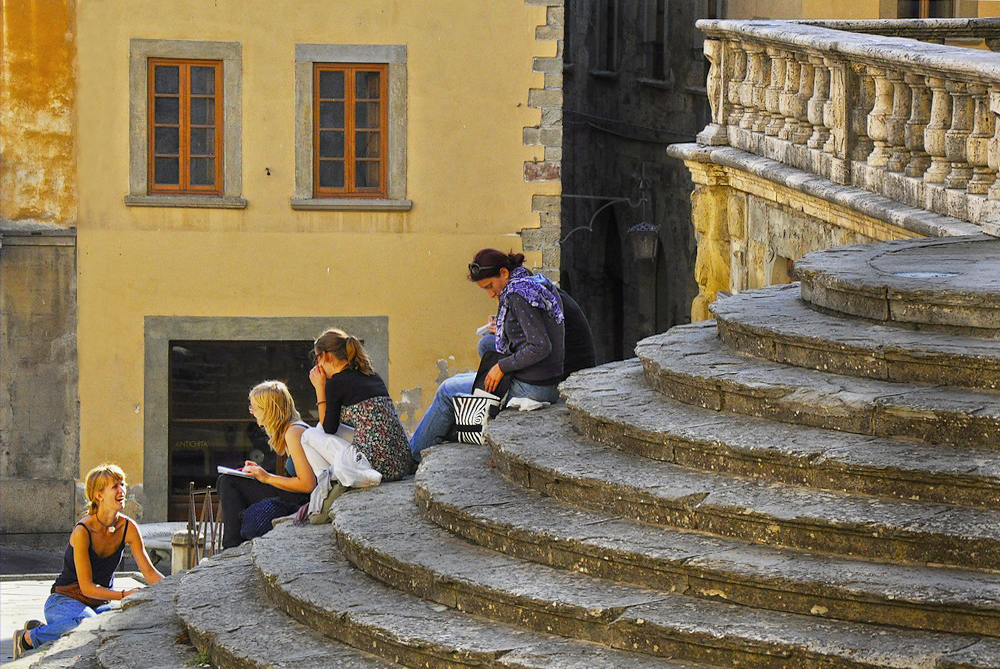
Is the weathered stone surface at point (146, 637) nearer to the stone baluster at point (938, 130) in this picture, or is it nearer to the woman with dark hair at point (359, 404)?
the woman with dark hair at point (359, 404)

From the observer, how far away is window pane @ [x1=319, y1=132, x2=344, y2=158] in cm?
1916

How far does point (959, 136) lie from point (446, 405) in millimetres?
2612

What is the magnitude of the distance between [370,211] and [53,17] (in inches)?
137

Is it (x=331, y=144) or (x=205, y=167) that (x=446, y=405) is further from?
(x=205, y=167)

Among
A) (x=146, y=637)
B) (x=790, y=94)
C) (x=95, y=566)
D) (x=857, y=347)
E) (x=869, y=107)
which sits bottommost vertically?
(x=95, y=566)

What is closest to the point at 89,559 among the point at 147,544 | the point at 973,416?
the point at 973,416

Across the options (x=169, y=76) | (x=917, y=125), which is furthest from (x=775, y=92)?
(x=169, y=76)

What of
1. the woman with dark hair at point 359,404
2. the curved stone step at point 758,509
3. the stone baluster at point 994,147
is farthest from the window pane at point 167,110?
the curved stone step at point 758,509

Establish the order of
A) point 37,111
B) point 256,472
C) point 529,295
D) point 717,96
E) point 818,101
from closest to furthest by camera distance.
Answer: point 529,295
point 256,472
point 818,101
point 717,96
point 37,111

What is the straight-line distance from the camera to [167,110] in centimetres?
1902

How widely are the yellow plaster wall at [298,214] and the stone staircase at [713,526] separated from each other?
10.9m

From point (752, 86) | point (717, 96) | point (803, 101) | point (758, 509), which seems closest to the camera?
point (758, 509)

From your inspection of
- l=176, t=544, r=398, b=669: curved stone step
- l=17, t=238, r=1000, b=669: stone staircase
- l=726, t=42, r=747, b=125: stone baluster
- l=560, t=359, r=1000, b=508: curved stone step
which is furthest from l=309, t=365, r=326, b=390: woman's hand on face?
l=726, t=42, r=747, b=125: stone baluster

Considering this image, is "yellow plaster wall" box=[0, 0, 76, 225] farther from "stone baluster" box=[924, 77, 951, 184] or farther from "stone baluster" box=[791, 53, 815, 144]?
"stone baluster" box=[924, 77, 951, 184]
